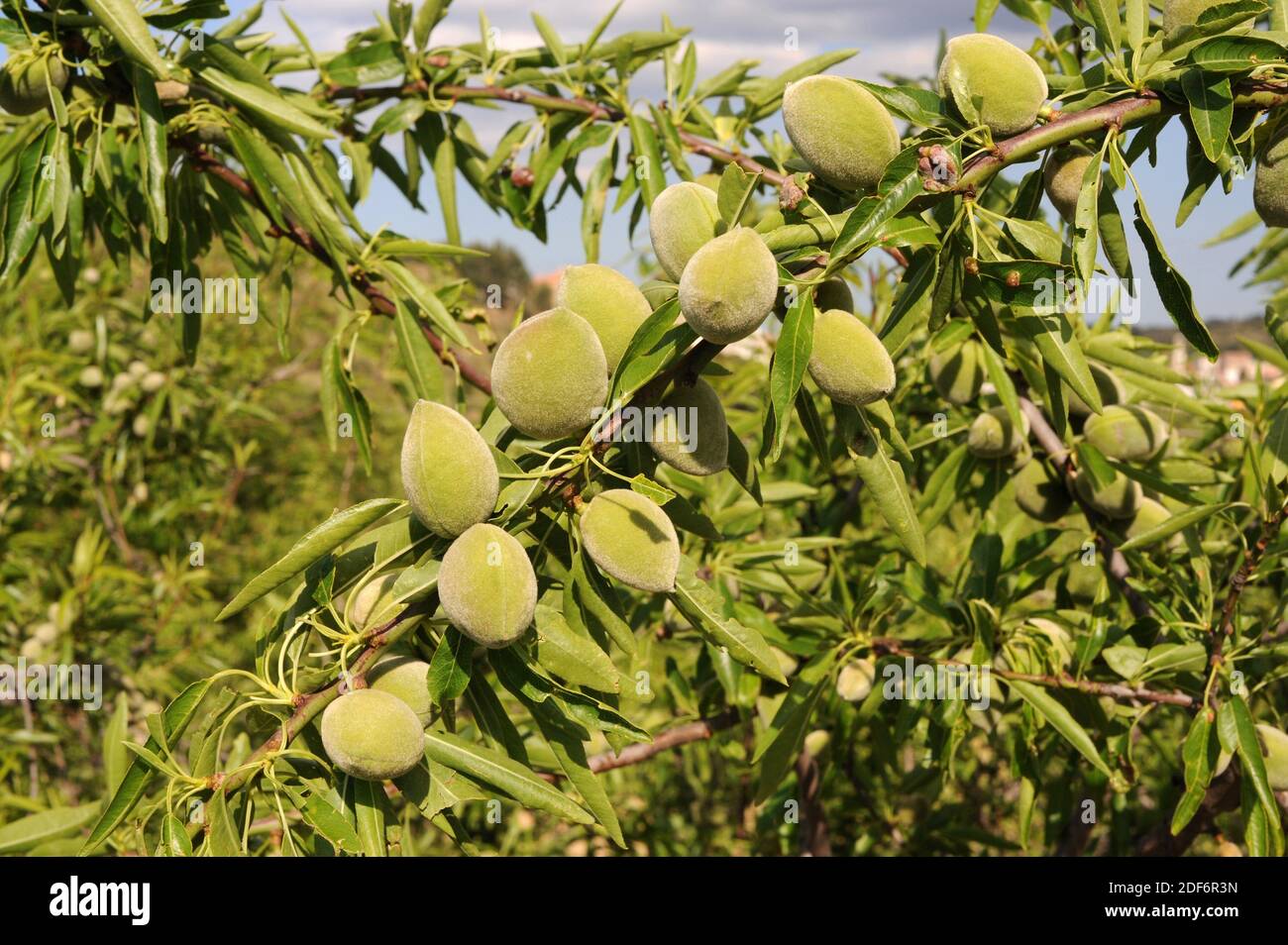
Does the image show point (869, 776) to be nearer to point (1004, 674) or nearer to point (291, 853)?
point (1004, 674)

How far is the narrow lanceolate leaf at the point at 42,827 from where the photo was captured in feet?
4.18

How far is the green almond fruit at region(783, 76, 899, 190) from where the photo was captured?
2.79ft

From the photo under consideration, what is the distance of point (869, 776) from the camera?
2.26 m

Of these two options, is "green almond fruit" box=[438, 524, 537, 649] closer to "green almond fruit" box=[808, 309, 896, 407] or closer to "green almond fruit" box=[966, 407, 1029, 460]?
"green almond fruit" box=[808, 309, 896, 407]

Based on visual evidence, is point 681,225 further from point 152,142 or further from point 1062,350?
point 152,142

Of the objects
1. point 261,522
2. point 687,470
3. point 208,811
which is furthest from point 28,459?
point 687,470

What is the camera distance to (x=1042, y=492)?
1.55 m

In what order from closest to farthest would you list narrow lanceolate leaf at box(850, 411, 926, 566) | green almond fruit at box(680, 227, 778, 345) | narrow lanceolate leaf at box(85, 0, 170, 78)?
green almond fruit at box(680, 227, 778, 345)
narrow lanceolate leaf at box(850, 411, 926, 566)
narrow lanceolate leaf at box(85, 0, 170, 78)

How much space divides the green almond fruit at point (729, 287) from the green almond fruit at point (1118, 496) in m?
0.86

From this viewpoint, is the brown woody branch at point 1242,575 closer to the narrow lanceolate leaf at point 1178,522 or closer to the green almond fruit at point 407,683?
the narrow lanceolate leaf at point 1178,522

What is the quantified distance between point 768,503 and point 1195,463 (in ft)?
2.18

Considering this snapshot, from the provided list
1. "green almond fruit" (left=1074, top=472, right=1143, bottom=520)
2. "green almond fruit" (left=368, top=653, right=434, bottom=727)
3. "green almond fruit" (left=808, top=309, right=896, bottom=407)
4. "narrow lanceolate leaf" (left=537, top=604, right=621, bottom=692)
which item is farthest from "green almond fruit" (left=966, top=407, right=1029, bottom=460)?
"green almond fruit" (left=368, top=653, right=434, bottom=727)

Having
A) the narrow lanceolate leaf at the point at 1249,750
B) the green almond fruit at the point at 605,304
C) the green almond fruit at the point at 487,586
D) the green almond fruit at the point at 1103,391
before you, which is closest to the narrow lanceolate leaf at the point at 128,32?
the green almond fruit at the point at 605,304

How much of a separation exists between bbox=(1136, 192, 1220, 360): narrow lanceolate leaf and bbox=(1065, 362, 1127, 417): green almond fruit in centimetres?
58
